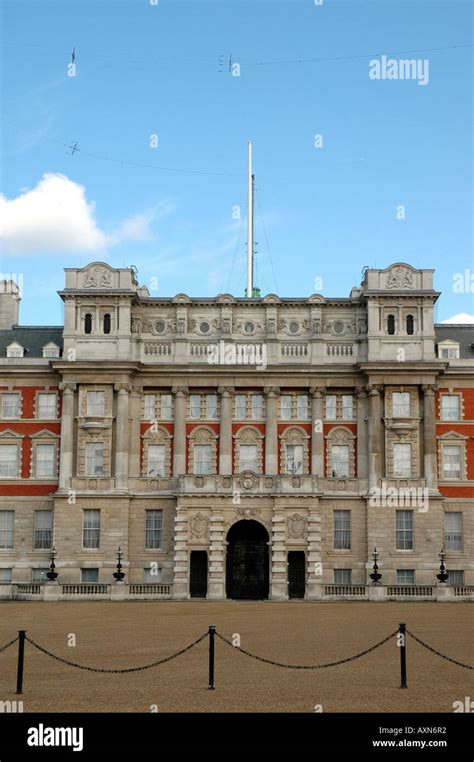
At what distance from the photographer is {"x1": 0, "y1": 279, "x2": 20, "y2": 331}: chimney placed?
70562mm

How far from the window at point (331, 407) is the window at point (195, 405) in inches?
299

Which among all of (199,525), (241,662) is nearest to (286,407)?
(199,525)

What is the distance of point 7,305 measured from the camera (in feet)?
232

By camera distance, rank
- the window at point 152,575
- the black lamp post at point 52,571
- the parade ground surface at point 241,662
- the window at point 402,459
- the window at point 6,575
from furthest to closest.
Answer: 1. the window at point 6,575
2. the window at point 402,459
3. the window at point 152,575
4. the black lamp post at point 52,571
5. the parade ground surface at point 241,662

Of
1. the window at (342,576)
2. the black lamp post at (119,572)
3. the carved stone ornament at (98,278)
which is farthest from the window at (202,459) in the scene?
the carved stone ornament at (98,278)

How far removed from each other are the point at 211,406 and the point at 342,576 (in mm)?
12466

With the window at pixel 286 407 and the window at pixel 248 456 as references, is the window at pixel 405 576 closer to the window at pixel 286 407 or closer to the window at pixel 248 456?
the window at pixel 248 456

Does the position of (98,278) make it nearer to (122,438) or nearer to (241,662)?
(122,438)

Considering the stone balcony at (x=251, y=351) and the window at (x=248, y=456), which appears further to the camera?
the stone balcony at (x=251, y=351)

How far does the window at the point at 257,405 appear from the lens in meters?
64.4

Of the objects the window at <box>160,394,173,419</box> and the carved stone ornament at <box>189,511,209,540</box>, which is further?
the window at <box>160,394,173,419</box>

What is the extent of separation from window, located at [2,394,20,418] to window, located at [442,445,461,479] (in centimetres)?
2534

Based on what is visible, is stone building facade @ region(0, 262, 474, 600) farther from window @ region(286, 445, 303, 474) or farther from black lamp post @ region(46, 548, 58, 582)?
black lamp post @ region(46, 548, 58, 582)

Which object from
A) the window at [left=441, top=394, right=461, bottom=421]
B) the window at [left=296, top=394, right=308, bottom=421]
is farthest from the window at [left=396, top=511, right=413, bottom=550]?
the window at [left=296, top=394, right=308, bottom=421]
